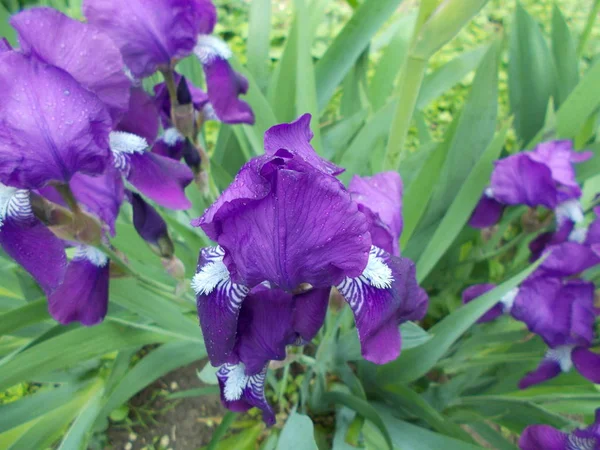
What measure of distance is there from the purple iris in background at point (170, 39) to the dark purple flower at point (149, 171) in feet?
0.51

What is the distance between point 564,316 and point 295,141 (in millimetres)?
731

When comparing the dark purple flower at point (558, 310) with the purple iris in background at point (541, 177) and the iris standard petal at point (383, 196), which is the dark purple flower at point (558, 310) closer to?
the purple iris in background at point (541, 177)

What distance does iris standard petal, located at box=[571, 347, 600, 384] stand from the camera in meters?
1.02

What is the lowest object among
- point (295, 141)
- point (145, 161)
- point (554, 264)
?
point (554, 264)

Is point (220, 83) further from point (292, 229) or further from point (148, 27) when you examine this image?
point (292, 229)

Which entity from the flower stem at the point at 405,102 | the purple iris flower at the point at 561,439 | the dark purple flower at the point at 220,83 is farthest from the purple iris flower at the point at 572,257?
the dark purple flower at the point at 220,83

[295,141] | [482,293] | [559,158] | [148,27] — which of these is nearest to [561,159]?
[559,158]

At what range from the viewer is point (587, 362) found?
1.03 m

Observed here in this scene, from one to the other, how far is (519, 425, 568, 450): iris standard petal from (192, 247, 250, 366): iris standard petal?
0.69 meters

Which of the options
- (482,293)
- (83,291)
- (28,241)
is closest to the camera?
(28,241)

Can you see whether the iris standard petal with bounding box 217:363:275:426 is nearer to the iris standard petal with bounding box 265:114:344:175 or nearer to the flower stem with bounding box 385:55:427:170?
the iris standard petal with bounding box 265:114:344:175

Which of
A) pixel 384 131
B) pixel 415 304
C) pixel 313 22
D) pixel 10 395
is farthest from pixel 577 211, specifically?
pixel 10 395

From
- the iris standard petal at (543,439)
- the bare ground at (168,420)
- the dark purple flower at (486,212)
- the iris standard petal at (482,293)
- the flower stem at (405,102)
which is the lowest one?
the bare ground at (168,420)

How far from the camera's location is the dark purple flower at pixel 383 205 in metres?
0.77
